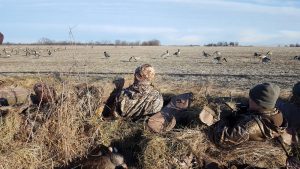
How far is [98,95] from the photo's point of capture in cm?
844

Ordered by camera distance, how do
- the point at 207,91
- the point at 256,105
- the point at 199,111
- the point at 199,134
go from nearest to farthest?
the point at 256,105 < the point at 199,134 < the point at 199,111 < the point at 207,91

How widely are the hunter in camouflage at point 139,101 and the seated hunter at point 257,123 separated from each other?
5.41 ft

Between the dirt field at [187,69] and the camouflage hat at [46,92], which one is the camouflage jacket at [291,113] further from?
the camouflage hat at [46,92]

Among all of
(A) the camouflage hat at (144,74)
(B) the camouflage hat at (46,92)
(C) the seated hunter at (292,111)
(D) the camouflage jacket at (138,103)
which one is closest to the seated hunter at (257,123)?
(C) the seated hunter at (292,111)

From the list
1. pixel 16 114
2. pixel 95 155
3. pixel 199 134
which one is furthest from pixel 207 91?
pixel 16 114

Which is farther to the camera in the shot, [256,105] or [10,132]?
[10,132]

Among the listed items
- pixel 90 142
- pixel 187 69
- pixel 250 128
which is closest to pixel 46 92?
pixel 90 142

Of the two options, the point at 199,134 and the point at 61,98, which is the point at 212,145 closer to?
the point at 199,134

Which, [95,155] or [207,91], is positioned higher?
[207,91]

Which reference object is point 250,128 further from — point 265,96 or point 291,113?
point 291,113

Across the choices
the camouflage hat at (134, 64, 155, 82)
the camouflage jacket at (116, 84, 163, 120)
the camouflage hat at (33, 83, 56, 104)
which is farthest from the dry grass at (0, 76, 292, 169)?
the camouflage hat at (134, 64, 155, 82)

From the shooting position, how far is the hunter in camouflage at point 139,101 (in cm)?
810

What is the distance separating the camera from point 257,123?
6.56 m

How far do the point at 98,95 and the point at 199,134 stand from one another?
7.25 ft
